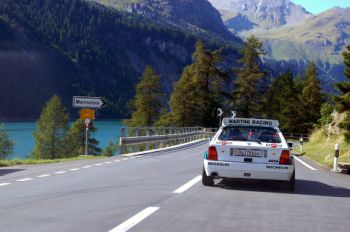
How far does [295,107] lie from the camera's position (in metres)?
83.4

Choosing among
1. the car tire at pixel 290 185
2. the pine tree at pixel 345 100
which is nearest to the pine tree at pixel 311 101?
the pine tree at pixel 345 100

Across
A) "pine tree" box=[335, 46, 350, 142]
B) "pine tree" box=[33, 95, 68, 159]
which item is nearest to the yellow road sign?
"pine tree" box=[335, 46, 350, 142]

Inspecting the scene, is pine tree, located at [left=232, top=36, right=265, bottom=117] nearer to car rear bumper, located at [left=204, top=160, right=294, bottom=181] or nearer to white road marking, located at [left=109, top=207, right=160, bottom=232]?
car rear bumper, located at [left=204, top=160, right=294, bottom=181]

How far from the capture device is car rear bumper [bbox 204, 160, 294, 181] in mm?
11141

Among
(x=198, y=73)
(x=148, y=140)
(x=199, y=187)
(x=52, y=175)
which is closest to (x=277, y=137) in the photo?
(x=199, y=187)

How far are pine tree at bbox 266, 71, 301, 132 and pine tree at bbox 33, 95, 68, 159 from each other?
32375mm

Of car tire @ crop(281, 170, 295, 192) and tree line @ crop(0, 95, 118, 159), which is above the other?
car tire @ crop(281, 170, 295, 192)

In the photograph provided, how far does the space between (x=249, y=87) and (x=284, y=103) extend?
906 cm

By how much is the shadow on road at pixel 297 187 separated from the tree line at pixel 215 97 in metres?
62.7

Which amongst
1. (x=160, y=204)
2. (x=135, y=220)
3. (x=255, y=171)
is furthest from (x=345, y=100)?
(x=135, y=220)

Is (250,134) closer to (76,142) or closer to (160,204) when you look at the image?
(160,204)

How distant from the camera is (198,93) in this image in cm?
7650

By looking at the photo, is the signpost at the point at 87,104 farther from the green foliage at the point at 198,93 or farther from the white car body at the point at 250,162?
the green foliage at the point at 198,93

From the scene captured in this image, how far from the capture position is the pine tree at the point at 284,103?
8306 centimetres
